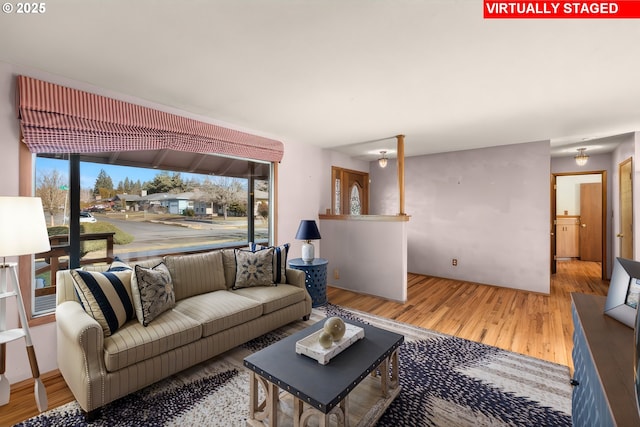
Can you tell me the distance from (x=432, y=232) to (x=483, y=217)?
889mm

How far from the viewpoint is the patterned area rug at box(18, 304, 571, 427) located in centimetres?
177

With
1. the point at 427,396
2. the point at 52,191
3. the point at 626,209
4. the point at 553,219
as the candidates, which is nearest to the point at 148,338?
the point at 52,191

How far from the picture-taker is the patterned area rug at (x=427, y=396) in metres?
1.77

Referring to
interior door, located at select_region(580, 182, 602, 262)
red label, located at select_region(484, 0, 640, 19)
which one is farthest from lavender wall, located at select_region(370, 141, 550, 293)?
interior door, located at select_region(580, 182, 602, 262)

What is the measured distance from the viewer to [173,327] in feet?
6.91

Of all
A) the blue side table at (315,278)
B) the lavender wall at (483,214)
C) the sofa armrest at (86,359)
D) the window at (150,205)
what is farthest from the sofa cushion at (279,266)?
the lavender wall at (483,214)

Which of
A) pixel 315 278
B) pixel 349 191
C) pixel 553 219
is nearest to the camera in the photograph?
pixel 315 278

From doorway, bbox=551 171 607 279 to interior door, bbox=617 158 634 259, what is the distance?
7.14 ft

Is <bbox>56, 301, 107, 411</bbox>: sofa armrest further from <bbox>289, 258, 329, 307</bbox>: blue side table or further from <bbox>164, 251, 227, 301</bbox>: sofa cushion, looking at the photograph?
<bbox>289, 258, 329, 307</bbox>: blue side table

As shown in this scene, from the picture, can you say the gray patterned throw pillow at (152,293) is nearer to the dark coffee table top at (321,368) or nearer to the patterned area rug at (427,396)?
the patterned area rug at (427,396)

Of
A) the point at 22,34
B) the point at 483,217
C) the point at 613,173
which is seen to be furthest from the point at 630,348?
the point at 613,173

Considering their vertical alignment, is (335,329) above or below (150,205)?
below

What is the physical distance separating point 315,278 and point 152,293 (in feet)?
6.18

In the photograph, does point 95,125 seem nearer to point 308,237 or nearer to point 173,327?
point 173,327
